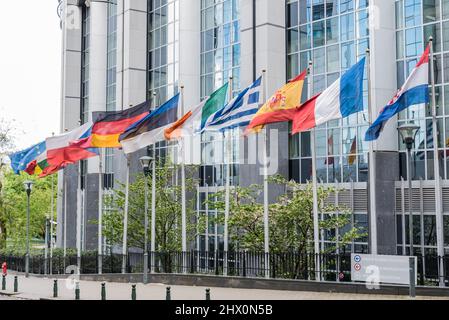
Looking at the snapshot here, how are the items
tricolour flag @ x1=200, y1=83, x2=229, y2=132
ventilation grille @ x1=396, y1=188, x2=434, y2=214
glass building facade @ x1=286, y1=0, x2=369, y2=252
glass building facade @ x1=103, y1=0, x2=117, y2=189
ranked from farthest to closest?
glass building facade @ x1=103, y1=0, x2=117, y2=189, glass building facade @ x1=286, y1=0, x2=369, y2=252, ventilation grille @ x1=396, y1=188, x2=434, y2=214, tricolour flag @ x1=200, y1=83, x2=229, y2=132

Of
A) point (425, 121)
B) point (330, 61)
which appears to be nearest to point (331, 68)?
point (330, 61)

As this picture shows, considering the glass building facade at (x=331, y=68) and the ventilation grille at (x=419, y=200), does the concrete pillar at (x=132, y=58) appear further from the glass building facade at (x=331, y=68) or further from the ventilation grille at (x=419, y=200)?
the ventilation grille at (x=419, y=200)

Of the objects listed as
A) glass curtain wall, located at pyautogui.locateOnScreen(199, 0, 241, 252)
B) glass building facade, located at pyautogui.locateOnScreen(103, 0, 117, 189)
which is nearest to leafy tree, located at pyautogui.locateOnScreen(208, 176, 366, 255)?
glass curtain wall, located at pyautogui.locateOnScreen(199, 0, 241, 252)

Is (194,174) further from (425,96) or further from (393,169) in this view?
(425,96)

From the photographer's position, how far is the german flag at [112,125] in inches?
1206

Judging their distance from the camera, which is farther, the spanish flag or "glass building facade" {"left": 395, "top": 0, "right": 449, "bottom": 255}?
"glass building facade" {"left": 395, "top": 0, "right": 449, "bottom": 255}

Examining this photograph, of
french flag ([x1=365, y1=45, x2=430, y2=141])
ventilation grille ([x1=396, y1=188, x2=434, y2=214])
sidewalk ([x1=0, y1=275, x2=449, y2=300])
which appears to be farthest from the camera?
ventilation grille ([x1=396, y1=188, x2=434, y2=214])

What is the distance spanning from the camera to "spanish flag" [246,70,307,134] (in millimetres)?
24125

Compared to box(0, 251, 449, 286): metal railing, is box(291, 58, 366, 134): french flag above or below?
above

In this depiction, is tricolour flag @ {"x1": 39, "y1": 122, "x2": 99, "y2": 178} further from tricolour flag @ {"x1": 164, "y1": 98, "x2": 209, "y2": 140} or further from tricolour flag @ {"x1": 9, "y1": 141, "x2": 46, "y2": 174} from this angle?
tricolour flag @ {"x1": 164, "y1": 98, "x2": 209, "y2": 140}

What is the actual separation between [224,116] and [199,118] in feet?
5.37

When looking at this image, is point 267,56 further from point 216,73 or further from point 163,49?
point 163,49

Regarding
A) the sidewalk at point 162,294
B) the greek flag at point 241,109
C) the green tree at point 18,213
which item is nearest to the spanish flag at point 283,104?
the greek flag at point 241,109

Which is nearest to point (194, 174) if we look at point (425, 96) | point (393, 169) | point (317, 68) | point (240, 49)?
point (240, 49)
